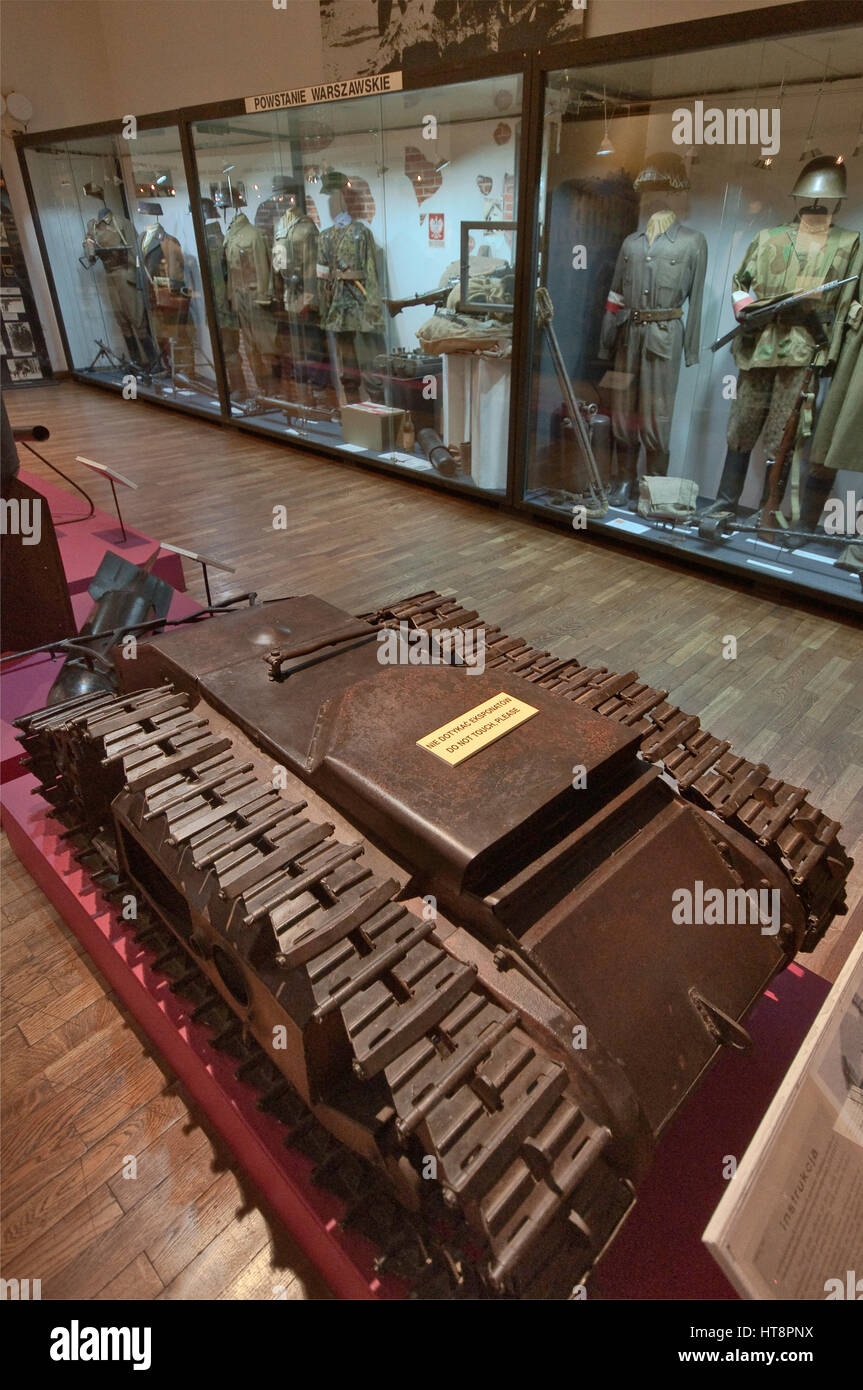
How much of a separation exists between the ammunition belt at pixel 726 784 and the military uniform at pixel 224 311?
733cm

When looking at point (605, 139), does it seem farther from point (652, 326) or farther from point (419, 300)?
point (419, 300)

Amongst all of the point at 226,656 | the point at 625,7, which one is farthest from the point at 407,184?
the point at 226,656

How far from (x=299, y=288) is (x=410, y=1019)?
775 centimetres

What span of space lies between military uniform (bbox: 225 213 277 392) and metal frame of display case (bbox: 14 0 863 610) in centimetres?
29

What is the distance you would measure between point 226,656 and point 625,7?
5.71 metres

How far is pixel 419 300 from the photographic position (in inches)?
264

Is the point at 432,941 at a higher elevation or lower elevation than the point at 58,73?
lower

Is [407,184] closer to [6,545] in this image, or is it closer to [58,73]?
[6,545]

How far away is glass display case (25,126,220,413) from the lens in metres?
8.68

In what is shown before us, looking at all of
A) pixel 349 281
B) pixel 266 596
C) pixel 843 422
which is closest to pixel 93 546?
pixel 266 596

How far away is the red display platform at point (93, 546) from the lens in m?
4.22

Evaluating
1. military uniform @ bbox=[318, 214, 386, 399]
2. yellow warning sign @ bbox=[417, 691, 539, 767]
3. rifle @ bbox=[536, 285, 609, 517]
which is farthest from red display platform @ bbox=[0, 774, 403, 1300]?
military uniform @ bbox=[318, 214, 386, 399]

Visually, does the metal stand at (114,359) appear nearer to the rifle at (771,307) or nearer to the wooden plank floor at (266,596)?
the wooden plank floor at (266,596)
